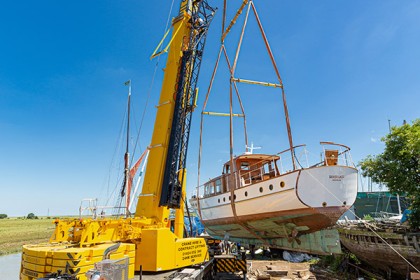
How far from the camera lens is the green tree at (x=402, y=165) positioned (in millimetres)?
15414

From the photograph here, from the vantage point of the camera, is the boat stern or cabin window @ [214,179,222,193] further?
cabin window @ [214,179,222,193]

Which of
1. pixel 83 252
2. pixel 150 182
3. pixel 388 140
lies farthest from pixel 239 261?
pixel 388 140

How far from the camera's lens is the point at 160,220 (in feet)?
33.4

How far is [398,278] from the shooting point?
16031 millimetres

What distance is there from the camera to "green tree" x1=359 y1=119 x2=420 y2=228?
607 inches

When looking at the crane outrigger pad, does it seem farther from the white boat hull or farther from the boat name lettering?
the boat name lettering

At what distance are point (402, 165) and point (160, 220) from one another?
15.0 metres

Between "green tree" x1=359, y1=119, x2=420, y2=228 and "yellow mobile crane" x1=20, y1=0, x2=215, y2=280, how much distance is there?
42.4 ft

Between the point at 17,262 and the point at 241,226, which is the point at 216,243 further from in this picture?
the point at 17,262

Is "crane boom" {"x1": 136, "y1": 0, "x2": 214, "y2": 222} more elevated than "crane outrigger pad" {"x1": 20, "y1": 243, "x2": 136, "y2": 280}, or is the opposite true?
"crane boom" {"x1": 136, "y1": 0, "x2": 214, "y2": 222}

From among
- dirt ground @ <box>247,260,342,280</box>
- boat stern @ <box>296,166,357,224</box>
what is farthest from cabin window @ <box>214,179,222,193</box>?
boat stern @ <box>296,166,357,224</box>

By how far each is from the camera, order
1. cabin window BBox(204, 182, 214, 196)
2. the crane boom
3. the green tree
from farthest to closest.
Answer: cabin window BBox(204, 182, 214, 196) < the green tree < the crane boom

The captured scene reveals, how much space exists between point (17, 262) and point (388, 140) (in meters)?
34.3

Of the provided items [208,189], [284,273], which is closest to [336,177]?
[284,273]
